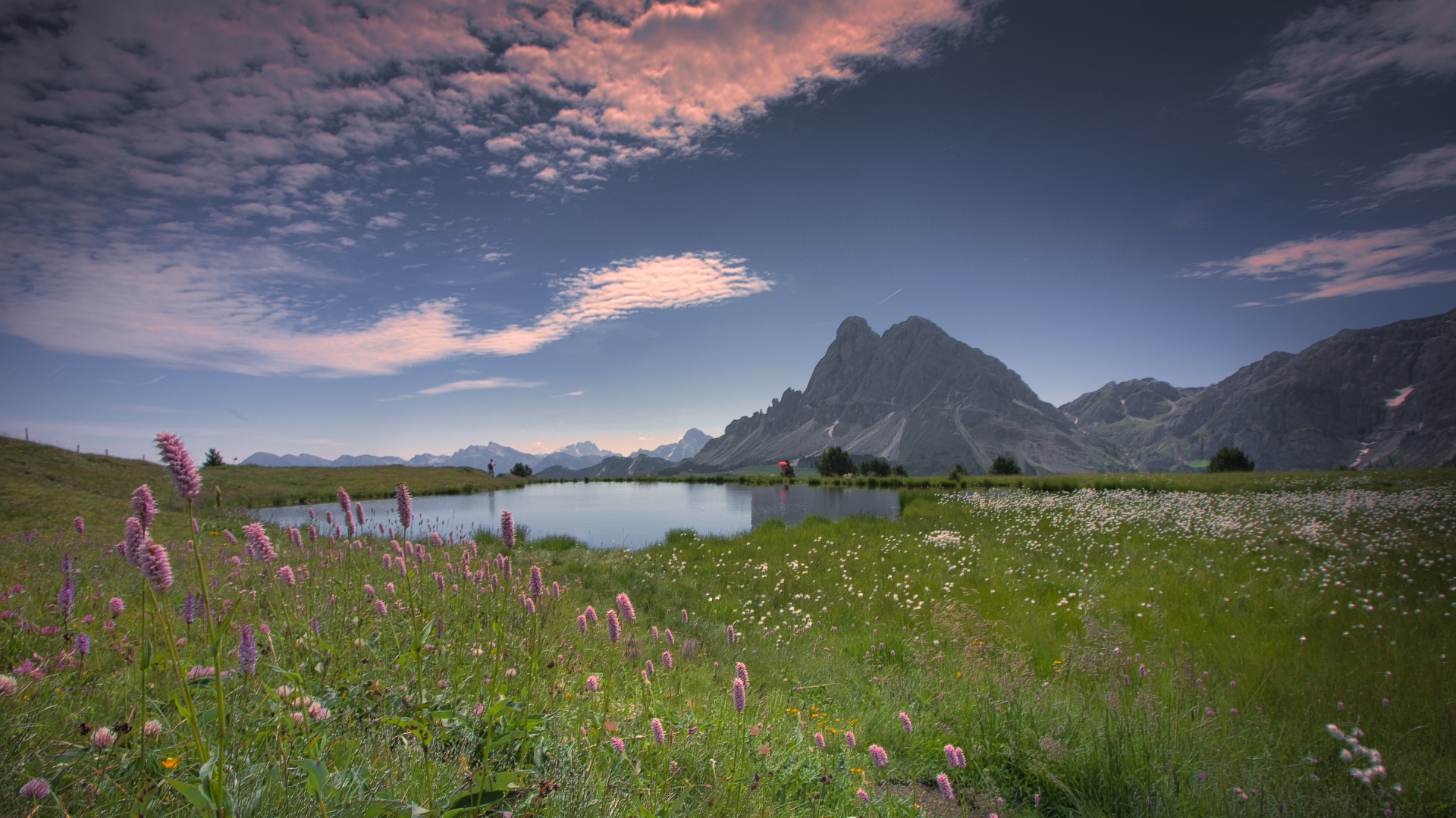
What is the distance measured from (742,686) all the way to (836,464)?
288 feet

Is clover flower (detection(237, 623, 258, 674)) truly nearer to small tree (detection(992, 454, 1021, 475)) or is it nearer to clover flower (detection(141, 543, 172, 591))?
clover flower (detection(141, 543, 172, 591))

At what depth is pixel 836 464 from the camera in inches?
3472

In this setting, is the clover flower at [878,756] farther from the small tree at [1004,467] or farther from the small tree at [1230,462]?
the small tree at [1004,467]

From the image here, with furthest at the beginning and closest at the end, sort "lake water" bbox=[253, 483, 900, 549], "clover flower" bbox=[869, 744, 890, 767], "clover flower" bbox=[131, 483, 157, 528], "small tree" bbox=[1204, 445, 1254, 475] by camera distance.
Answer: "small tree" bbox=[1204, 445, 1254, 475]
"lake water" bbox=[253, 483, 900, 549]
"clover flower" bbox=[869, 744, 890, 767]
"clover flower" bbox=[131, 483, 157, 528]

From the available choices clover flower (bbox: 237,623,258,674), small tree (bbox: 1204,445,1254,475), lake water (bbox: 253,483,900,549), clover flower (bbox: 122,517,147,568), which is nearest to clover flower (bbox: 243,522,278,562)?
clover flower (bbox: 237,623,258,674)

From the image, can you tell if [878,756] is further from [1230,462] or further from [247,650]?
[1230,462]

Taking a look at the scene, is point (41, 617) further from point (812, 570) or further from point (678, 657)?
point (812, 570)

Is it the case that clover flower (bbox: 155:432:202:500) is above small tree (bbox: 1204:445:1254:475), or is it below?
above

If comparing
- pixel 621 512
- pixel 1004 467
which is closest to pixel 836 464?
pixel 1004 467

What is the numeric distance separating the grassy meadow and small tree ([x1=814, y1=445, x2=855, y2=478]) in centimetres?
7541

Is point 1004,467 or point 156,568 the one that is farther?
point 1004,467

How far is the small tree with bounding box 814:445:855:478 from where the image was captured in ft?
288

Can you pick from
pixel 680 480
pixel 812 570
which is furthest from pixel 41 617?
pixel 680 480

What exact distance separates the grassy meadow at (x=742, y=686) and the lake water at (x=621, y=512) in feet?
43.8
